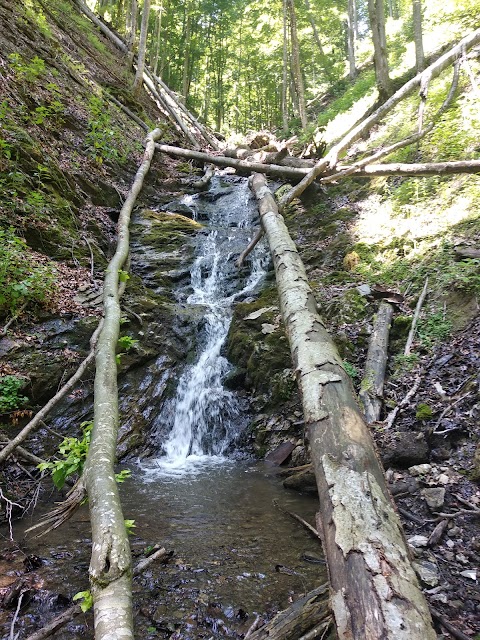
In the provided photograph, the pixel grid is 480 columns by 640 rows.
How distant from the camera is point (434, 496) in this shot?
341 cm

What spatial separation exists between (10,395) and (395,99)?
7.58m

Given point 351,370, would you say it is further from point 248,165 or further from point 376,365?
point 248,165

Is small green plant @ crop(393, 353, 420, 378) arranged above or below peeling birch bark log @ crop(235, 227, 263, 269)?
below

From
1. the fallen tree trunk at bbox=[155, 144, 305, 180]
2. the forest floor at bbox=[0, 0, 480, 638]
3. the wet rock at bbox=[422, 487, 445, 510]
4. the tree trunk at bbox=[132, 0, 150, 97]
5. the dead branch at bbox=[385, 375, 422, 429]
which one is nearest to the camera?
the forest floor at bbox=[0, 0, 480, 638]

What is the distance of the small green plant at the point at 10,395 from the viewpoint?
470 cm

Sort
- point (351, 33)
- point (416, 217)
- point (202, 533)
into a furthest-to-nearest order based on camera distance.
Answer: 1. point (351, 33)
2. point (416, 217)
3. point (202, 533)

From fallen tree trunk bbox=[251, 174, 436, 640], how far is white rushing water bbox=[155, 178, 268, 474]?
326 cm

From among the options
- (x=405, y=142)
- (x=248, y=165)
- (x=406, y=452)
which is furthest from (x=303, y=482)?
(x=248, y=165)

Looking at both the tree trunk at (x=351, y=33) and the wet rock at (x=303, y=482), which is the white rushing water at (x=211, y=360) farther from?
the tree trunk at (x=351, y=33)

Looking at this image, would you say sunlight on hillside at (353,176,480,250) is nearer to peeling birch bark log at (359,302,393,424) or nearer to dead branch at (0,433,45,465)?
peeling birch bark log at (359,302,393,424)

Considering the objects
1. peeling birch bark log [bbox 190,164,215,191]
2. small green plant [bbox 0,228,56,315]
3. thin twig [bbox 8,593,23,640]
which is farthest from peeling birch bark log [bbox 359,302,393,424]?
peeling birch bark log [bbox 190,164,215,191]

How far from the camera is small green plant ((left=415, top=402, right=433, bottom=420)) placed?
4422 millimetres

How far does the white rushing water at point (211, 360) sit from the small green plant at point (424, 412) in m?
2.88

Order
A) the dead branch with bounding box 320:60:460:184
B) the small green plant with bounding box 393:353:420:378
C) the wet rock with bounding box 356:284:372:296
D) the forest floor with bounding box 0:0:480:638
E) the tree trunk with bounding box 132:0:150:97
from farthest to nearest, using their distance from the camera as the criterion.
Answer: the tree trunk with bounding box 132:0:150:97 → the wet rock with bounding box 356:284:372:296 → the dead branch with bounding box 320:60:460:184 → the small green plant with bounding box 393:353:420:378 → the forest floor with bounding box 0:0:480:638
